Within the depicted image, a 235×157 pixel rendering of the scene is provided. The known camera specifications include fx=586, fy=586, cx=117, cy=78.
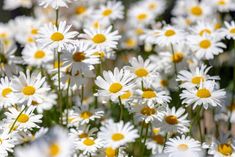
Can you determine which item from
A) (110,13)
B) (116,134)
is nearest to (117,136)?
(116,134)

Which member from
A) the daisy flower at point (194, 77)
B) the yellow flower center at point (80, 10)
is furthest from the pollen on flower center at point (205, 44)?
the yellow flower center at point (80, 10)

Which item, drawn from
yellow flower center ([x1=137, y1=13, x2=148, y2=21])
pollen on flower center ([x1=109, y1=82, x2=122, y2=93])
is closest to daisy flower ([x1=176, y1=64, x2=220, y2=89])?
pollen on flower center ([x1=109, y1=82, x2=122, y2=93])

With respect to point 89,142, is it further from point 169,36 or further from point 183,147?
point 169,36

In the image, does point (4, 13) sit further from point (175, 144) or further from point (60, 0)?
point (175, 144)

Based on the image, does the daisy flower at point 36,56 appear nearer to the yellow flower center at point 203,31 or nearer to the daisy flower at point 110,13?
the daisy flower at point 110,13

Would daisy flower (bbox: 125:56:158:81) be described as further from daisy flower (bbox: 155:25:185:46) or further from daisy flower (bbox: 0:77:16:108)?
daisy flower (bbox: 0:77:16:108)

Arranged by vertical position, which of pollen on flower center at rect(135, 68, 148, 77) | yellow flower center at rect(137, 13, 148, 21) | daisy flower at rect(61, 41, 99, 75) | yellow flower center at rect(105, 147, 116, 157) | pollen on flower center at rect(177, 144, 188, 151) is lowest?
yellow flower center at rect(105, 147, 116, 157)
